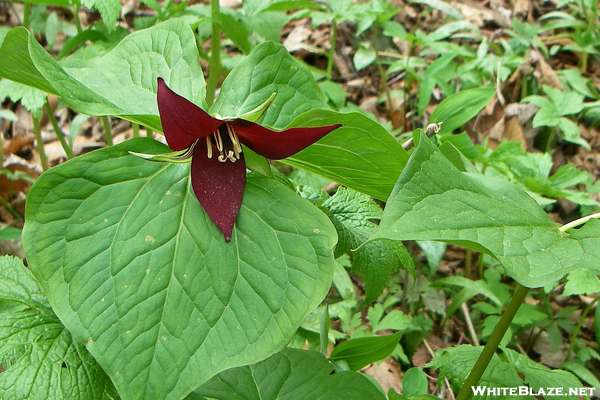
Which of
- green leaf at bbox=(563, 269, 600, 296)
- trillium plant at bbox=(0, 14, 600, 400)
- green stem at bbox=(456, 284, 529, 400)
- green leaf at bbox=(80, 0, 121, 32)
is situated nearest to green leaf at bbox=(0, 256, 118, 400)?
trillium plant at bbox=(0, 14, 600, 400)

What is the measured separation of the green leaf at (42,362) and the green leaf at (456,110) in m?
1.31

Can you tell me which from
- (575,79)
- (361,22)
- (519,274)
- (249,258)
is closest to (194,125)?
(249,258)

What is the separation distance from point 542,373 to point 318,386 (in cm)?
53

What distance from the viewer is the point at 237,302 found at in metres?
0.74

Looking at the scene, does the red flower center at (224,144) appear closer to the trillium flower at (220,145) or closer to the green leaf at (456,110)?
the trillium flower at (220,145)

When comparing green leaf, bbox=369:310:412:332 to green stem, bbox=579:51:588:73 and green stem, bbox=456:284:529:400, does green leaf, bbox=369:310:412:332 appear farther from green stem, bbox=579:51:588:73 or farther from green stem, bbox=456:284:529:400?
green stem, bbox=579:51:588:73

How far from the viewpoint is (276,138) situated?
0.76 meters

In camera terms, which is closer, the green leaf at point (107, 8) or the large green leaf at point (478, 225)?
the large green leaf at point (478, 225)

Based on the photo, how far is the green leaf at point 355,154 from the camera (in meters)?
0.80

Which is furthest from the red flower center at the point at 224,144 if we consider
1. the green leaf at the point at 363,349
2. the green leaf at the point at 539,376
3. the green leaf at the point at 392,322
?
the green leaf at the point at 392,322

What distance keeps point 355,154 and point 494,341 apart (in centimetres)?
46

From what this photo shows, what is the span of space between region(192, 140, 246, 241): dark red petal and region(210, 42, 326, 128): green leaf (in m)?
0.17

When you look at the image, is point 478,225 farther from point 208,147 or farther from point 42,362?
point 42,362

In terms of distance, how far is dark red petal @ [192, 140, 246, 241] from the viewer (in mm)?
775
